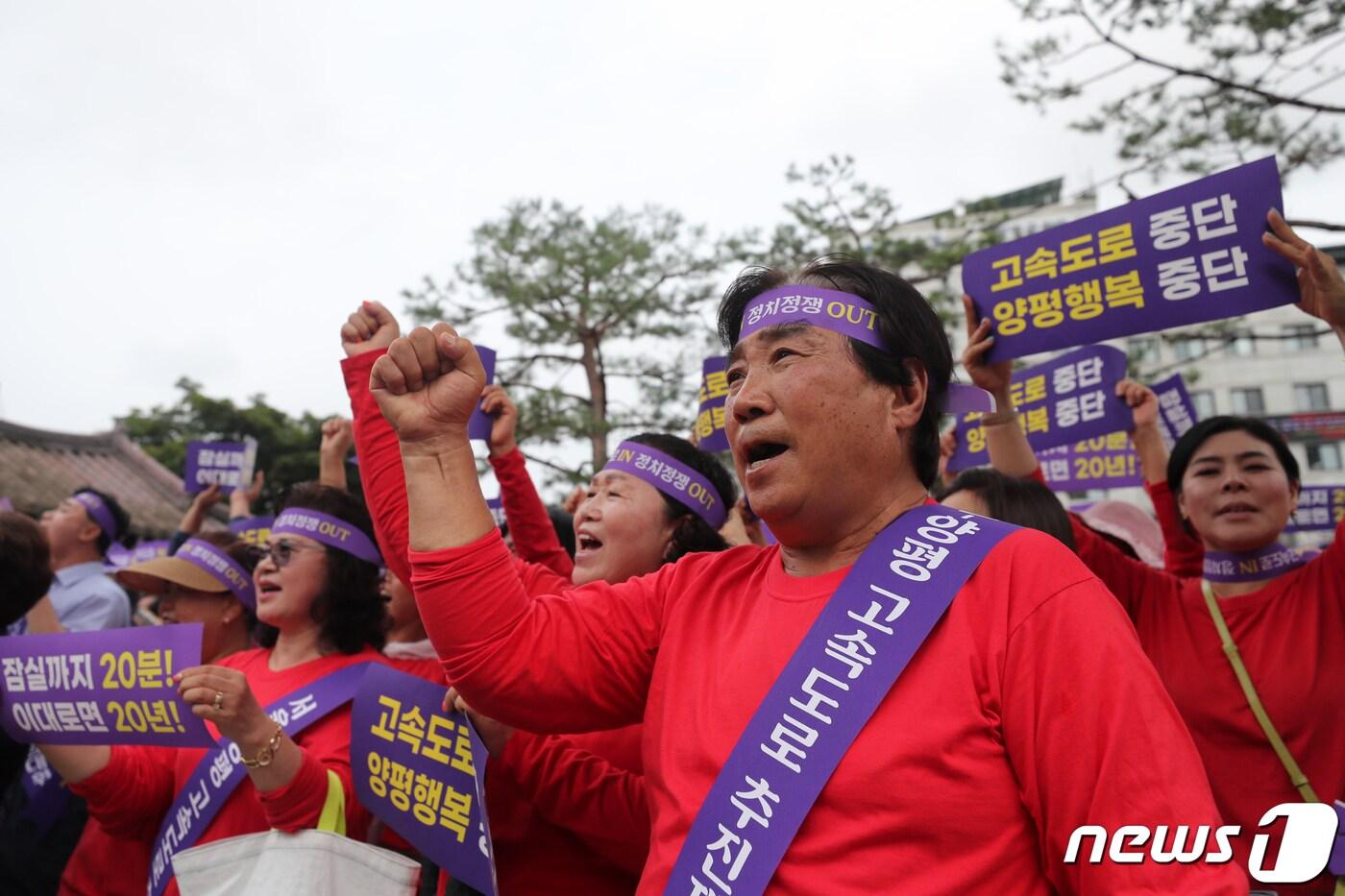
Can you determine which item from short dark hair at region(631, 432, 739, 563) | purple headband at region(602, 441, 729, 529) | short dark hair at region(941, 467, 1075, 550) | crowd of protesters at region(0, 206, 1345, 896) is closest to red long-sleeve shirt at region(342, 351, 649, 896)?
crowd of protesters at region(0, 206, 1345, 896)

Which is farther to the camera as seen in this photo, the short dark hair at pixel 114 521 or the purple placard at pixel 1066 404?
the short dark hair at pixel 114 521

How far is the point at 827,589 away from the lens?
1.71 meters

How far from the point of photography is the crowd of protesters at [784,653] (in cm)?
137

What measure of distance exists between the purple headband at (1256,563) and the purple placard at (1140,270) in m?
0.77

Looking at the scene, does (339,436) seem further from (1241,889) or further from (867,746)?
(1241,889)

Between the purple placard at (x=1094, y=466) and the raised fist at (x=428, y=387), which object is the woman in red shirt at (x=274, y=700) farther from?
the purple placard at (x=1094, y=466)

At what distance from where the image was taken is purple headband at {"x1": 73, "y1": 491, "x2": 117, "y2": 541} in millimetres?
5727

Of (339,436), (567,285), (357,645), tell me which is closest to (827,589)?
(357,645)

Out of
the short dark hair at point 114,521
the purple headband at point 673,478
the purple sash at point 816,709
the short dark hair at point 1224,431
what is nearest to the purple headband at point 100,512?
the short dark hair at point 114,521

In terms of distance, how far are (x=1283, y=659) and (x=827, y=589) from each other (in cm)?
190

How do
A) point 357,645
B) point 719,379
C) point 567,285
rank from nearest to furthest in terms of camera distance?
point 357,645, point 719,379, point 567,285

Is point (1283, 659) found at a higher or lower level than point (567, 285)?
lower

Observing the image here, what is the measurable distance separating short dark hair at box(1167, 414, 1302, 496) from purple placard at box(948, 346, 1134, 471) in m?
1.04

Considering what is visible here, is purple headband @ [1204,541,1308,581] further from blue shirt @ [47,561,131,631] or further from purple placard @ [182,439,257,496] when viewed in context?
purple placard @ [182,439,257,496]
